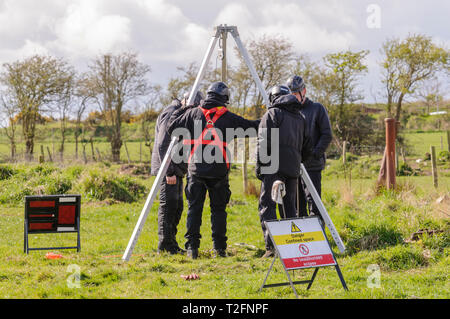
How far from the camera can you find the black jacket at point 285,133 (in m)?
6.40

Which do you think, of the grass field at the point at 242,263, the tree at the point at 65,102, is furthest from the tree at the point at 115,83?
the grass field at the point at 242,263

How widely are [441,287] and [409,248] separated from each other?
1.34m

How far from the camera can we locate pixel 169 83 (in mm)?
27625

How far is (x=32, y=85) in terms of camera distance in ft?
88.7

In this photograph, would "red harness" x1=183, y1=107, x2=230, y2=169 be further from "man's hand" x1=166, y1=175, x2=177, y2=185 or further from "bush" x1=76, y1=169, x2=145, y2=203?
"bush" x1=76, y1=169, x2=145, y2=203

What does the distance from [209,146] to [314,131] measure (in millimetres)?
1761

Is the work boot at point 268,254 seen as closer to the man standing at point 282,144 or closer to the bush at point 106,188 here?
A: the man standing at point 282,144

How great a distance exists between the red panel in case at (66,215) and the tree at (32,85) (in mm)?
20429

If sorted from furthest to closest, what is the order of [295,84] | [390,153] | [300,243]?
1. [390,153]
2. [295,84]
3. [300,243]

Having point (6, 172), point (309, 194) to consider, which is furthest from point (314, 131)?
point (6, 172)

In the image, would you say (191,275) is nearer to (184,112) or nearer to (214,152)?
(214,152)
